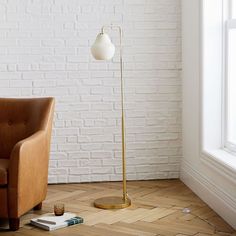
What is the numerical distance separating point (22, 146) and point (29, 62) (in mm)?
1496

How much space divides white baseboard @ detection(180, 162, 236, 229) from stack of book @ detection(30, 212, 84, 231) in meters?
1.01

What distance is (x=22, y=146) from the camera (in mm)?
3746

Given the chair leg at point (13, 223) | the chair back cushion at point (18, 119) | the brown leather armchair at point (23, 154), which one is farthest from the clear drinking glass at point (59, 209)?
the chair back cushion at point (18, 119)

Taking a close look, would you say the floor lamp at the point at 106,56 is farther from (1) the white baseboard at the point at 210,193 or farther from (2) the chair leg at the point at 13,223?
(2) the chair leg at the point at 13,223

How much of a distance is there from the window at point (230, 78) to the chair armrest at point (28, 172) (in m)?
1.44

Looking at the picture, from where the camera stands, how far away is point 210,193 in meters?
4.27

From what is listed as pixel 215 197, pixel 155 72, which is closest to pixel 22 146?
pixel 215 197

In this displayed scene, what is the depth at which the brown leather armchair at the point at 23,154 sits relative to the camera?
3744 millimetres

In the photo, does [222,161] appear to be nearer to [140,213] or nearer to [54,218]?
[140,213]

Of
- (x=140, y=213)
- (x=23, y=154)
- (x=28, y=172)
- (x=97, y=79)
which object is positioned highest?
(x=97, y=79)

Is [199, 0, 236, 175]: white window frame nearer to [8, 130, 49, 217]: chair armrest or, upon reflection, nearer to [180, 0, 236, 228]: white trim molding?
[180, 0, 236, 228]: white trim molding

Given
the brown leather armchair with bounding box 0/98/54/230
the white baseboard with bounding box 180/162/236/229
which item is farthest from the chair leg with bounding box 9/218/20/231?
the white baseboard with bounding box 180/162/236/229

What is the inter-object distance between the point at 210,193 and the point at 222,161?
393 millimetres

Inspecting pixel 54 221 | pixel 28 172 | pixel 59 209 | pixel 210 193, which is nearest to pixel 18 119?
pixel 28 172
